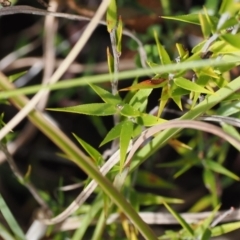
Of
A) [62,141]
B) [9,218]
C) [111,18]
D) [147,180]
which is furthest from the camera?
[147,180]

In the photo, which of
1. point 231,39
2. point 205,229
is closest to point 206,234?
point 205,229

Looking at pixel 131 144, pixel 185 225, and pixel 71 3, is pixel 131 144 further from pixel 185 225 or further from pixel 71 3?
pixel 71 3

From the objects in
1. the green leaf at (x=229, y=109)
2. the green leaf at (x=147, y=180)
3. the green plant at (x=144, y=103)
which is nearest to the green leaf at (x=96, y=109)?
the green plant at (x=144, y=103)

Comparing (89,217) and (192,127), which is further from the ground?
(192,127)

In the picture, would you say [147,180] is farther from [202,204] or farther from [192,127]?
[192,127]

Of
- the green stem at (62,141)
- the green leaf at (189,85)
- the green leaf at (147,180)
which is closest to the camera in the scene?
the green stem at (62,141)

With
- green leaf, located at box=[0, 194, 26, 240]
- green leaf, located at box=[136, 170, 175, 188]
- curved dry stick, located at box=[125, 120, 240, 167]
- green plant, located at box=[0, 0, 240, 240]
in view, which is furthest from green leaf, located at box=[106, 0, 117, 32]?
green leaf, located at box=[136, 170, 175, 188]

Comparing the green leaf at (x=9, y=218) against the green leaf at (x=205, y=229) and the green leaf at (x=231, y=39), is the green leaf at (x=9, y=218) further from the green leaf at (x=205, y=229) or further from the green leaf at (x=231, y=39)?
the green leaf at (x=231, y=39)

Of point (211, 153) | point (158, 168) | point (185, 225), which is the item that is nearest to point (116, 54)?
point (185, 225)

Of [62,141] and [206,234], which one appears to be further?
[206,234]
